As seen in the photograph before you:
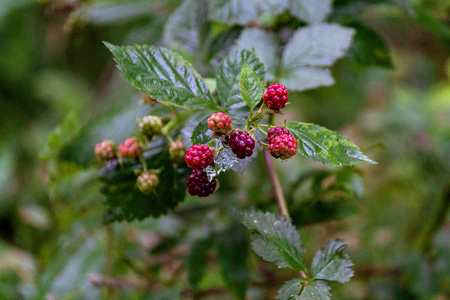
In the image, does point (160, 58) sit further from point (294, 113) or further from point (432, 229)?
point (294, 113)

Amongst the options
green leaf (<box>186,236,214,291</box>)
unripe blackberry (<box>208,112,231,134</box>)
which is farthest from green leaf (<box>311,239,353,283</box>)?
green leaf (<box>186,236,214,291</box>)

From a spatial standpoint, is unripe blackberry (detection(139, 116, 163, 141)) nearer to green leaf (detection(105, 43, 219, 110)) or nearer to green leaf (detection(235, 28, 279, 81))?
green leaf (detection(105, 43, 219, 110))

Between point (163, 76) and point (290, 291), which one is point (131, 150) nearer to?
point (163, 76)

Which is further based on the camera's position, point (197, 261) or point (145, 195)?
point (197, 261)

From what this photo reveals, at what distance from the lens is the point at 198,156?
516mm

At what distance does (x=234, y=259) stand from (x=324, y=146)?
19.0 inches

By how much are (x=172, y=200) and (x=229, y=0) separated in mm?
459

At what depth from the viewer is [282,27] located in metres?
0.90

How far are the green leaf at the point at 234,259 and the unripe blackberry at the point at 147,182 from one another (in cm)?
36

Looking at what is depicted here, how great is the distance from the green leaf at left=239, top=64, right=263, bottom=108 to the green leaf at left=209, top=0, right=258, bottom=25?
0.94ft

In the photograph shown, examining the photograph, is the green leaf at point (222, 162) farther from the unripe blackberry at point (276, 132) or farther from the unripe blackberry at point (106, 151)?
the unripe blackberry at point (106, 151)

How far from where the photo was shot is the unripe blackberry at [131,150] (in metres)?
0.65

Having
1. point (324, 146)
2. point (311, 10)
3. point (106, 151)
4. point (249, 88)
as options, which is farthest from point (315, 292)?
point (311, 10)

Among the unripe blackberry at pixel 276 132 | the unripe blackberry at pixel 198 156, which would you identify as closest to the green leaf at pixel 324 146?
the unripe blackberry at pixel 276 132
